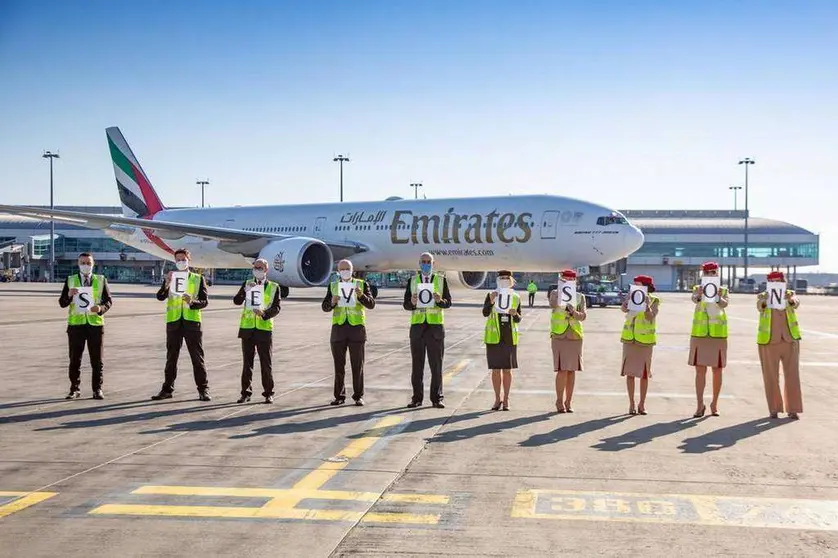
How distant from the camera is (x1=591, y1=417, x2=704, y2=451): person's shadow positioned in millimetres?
8398

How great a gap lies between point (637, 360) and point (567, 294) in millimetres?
1120

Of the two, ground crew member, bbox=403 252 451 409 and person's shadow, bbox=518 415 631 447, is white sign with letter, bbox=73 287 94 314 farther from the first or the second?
person's shadow, bbox=518 415 631 447

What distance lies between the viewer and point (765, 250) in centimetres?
9550

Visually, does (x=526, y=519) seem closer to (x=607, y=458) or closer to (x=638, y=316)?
(x=607, y=458)

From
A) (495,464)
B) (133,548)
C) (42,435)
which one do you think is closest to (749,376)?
(495,464)

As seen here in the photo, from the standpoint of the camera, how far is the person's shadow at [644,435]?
8.40m

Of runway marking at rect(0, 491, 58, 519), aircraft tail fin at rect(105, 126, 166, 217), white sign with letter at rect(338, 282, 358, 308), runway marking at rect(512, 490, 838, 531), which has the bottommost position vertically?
runway marking at rect(0, 491, 58, 519)

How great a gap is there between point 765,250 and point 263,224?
6707 cm

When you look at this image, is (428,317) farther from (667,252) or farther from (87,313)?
(667,252)

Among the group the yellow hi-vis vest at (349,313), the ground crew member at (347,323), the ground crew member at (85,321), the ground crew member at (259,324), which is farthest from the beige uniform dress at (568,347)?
the ground crew member at (85,321)

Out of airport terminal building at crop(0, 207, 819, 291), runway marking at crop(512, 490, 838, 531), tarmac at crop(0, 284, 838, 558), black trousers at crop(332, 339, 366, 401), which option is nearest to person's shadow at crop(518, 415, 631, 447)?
tarmac at crop(0, 284, 838, 558)

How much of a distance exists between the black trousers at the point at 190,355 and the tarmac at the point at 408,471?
0.98 ft

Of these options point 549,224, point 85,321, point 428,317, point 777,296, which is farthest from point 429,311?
point 549,224

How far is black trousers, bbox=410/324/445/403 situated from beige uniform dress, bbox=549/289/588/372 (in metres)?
1.40
